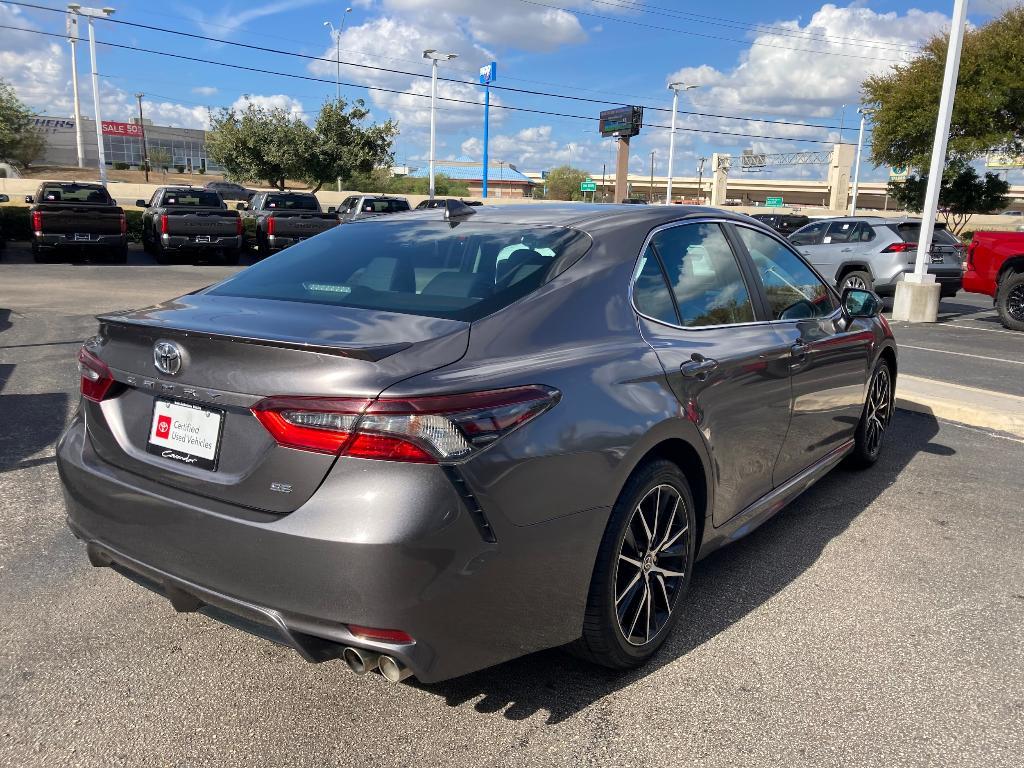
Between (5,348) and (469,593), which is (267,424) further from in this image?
(5,348)

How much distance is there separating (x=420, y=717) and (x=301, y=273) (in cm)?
171

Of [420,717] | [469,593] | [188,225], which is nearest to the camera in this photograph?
[469,593]

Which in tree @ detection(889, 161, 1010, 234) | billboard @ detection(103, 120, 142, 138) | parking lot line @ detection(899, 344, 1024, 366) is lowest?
parking lot line @ detection(899, 344, 1024, 366)

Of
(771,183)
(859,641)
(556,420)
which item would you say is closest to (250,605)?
Result: (556,420)

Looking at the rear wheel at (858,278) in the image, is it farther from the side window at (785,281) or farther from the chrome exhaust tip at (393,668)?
the chrome exhaust tip at (393,668)

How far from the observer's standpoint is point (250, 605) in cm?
232

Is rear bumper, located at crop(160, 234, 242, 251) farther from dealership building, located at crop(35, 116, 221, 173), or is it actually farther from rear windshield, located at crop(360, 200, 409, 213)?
dealership building, located at crop(35, 116, 221, 173)

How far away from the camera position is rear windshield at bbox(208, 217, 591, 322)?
2.77 m

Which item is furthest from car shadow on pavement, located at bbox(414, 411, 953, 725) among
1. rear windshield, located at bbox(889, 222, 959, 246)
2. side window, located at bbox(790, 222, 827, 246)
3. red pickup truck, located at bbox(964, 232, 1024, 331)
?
side window, located at bbox(790, 222, 827, 246)

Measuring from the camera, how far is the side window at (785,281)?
3.98 metres

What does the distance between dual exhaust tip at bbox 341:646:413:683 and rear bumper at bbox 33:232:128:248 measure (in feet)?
63.0

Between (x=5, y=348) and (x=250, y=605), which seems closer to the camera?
(x=250, y=605)

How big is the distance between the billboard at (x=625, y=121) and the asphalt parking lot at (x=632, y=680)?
182 feet

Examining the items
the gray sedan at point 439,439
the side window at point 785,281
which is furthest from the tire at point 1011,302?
the gray sedan at point 439,439
